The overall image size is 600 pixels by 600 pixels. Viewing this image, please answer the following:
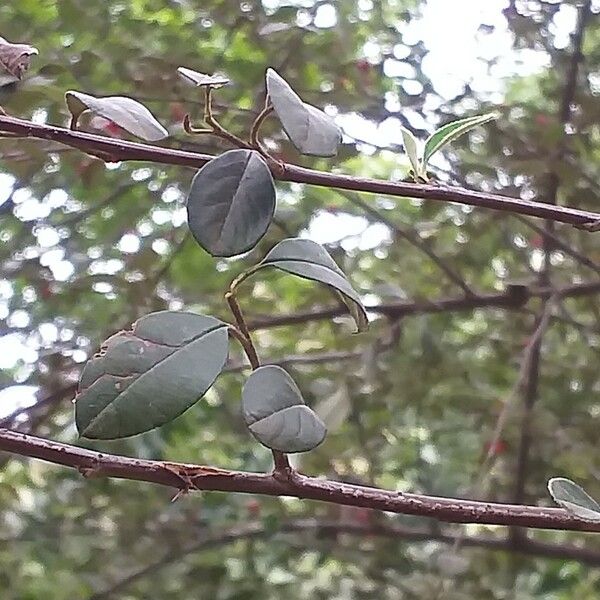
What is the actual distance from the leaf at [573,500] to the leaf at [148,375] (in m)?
0.13

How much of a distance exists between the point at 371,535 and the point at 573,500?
72 cm

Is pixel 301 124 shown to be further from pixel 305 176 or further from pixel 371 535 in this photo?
pixel 371 535

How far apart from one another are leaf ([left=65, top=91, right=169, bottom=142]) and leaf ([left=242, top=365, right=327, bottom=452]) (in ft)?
0.34

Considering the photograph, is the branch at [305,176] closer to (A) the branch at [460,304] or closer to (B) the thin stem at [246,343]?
(B) the thin stem at [246,343]

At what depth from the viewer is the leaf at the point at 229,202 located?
36 centimetres

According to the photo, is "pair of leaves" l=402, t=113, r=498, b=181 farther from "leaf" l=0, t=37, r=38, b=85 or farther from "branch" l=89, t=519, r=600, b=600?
"branch" l=89, t=519, r=600, b=600

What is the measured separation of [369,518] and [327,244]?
0.98ft

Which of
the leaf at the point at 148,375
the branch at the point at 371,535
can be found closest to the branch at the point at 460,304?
the branch at the point at 371,535

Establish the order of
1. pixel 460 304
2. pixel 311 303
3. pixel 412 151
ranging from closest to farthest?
pixel 412 151, pixel 460 304, pixel 311 303

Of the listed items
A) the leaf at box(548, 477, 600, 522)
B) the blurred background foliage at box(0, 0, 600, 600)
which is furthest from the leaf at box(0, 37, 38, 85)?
the blurred background foliage at box(0, 0, 600, 600)

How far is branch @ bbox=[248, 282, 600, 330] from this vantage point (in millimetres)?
1040

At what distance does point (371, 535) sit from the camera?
1.07 m

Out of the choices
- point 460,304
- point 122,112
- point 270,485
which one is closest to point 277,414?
point 270,485

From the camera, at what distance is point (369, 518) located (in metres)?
1.08
